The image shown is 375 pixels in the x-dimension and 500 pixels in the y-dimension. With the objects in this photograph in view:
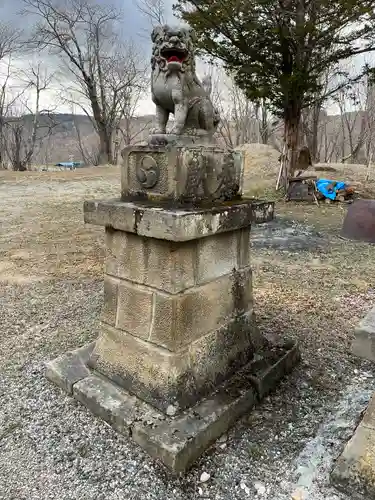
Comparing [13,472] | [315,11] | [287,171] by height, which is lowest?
[13,472]

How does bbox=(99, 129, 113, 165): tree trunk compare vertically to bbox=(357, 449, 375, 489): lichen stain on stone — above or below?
above

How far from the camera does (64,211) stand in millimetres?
8836

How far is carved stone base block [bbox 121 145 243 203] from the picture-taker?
2125mm

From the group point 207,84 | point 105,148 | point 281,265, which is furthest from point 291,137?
point 105,148

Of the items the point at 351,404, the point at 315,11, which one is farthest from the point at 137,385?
the point at 315,11

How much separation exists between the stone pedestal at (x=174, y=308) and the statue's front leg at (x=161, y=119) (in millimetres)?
309

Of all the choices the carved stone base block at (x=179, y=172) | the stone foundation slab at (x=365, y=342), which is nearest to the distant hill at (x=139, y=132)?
the carved stone base block at (x=179, y=172)

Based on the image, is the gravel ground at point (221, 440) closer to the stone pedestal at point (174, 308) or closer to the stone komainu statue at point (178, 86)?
the stone pedestal at point (174, 308)

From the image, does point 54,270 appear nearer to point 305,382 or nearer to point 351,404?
point 305,382

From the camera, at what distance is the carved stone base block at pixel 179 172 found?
2.12 metres

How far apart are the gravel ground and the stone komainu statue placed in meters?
1.79

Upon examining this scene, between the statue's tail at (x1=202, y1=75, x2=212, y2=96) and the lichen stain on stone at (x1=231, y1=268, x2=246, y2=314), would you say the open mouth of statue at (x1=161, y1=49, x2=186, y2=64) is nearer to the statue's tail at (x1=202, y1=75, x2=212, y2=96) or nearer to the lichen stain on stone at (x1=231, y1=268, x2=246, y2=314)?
the statue's tail at (x1=202, y1=75, x2=212, y2=96)

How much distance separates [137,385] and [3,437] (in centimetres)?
77

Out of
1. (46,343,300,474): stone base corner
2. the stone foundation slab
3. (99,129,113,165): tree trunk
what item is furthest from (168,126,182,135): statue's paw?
(99,129,113,165): tree trunk
